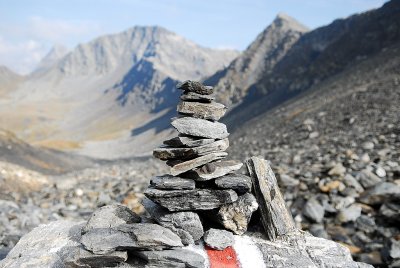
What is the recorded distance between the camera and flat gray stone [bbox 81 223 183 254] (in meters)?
7.46

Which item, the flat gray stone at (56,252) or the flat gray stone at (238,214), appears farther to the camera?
the flat gray stone at (238,214)

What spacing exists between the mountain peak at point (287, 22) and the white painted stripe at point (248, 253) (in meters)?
128

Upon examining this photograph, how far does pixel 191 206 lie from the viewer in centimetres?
826

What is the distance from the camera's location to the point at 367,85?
40.0 meters

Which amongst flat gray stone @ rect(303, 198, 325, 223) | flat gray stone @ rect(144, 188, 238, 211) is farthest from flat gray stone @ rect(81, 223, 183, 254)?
flat gray stone @ rect(303, 198, 325, 223)

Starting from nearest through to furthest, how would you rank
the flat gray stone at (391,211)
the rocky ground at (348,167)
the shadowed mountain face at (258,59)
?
the rocky ground at (348,167)
the flat gray stone at (391,211)
the shadowed mountain face at (258,59)

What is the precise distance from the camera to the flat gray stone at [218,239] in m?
8.12

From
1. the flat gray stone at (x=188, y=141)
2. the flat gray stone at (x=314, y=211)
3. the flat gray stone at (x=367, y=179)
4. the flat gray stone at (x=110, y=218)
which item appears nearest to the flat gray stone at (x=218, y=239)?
the flat gray stone at (x=188, y=141)

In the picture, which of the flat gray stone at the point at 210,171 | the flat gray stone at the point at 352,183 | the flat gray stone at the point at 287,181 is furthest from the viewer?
the flat gray stone at the point at 287,181

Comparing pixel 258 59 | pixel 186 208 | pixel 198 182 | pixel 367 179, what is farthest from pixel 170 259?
pixel 258 59

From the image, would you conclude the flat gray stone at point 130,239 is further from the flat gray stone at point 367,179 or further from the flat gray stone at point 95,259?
the flat gray stone at point 367,179

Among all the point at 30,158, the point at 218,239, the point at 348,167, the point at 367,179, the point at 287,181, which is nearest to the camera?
the point at 218,239

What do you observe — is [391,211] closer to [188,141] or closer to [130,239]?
[188,141]

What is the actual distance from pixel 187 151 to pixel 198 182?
866 mm
